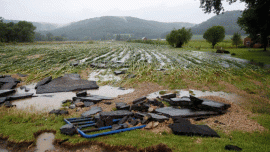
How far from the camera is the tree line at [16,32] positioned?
79.3 meters

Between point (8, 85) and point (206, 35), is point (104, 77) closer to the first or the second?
point (8, 85)

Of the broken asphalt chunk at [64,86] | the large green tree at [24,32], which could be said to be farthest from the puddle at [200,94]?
the large green tree at [24,32]

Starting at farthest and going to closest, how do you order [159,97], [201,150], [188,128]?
[159,97] → [188,128] → [201,150]

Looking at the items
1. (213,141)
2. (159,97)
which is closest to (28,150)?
(213,141)

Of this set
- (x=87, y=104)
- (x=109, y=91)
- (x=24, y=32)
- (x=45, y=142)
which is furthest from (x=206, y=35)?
(x=24, y=32)

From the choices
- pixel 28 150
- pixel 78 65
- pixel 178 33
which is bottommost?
pixel 28 150

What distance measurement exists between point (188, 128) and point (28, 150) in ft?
16.6

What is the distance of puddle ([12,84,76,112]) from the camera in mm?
7735

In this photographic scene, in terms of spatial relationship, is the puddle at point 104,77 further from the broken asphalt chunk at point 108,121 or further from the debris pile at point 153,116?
the broken asphalt chunk at point 108,121

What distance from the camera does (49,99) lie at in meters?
9.10

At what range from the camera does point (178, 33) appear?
52125 millimetres

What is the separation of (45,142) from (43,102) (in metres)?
4.16

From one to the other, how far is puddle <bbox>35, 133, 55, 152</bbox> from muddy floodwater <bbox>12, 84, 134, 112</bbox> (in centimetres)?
231

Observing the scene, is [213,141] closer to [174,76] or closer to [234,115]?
[234,115]
